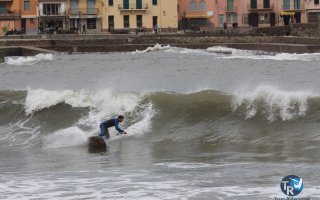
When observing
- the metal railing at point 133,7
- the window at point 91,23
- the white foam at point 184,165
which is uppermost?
the metal railing at point 133,7

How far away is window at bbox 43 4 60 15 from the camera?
264 feet

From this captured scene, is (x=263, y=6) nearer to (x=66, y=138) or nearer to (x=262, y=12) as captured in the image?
(x=262, y=12)

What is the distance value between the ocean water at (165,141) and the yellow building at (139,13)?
44.5 m

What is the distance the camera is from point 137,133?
870 inches

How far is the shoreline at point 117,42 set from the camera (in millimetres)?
59162

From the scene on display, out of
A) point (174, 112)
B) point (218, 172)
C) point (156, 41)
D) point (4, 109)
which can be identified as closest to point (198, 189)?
point (218, 172)

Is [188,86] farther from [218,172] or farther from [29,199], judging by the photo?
[29,199]

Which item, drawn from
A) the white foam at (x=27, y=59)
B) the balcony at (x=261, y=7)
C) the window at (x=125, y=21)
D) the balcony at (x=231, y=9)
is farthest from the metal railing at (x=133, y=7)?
the white foam at (x=27, y=59)

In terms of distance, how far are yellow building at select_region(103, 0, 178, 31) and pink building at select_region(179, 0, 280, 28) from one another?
3189 millimetres

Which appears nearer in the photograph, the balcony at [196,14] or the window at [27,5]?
the window at [27,5]

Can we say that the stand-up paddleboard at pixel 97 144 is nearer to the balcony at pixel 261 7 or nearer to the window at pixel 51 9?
the window at pixel 51 9

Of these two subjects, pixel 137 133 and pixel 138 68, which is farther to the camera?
pixel 138 68

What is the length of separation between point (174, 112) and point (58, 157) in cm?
615

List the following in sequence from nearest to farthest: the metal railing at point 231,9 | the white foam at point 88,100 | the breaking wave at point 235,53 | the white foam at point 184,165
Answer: the white foam at point 184,165, the white foam at point 88,100, the breaking wave at point 235,53, the metal railing at point 231,9
